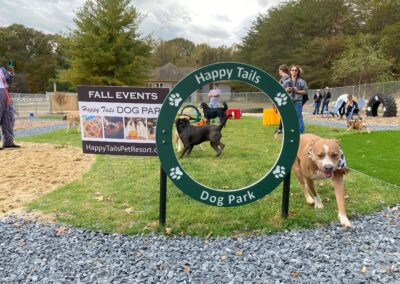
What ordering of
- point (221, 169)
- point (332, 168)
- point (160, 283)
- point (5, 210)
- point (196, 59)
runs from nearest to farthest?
1. point (160, 283)
2. point (332, 168)
3. point (5, 210)
4. point (221, 169)
5. point (196, 59)

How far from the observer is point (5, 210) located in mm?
4262

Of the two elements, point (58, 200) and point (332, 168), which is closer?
point (332, 168)

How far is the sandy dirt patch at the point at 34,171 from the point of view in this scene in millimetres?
4785

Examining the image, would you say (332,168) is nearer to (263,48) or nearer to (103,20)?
(103,20)

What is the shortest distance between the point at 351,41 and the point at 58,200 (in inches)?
1542

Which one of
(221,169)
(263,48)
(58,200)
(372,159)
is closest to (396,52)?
(263,48)

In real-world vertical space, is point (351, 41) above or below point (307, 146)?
above

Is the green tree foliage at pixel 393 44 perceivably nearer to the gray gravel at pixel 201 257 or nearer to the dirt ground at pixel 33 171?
the dirt ground at pixel 33 171

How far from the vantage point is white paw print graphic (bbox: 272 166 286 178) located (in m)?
3.67

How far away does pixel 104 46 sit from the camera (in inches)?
944

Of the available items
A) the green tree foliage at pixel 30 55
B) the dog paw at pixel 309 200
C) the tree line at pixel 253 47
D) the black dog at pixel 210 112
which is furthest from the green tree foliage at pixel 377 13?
the green tree foliage at pixel 30 55

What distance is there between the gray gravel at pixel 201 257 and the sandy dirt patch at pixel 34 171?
1096 mm

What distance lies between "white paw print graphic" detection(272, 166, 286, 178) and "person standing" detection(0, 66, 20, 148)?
7.41 m

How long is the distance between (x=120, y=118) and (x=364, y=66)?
32487 millimetres
